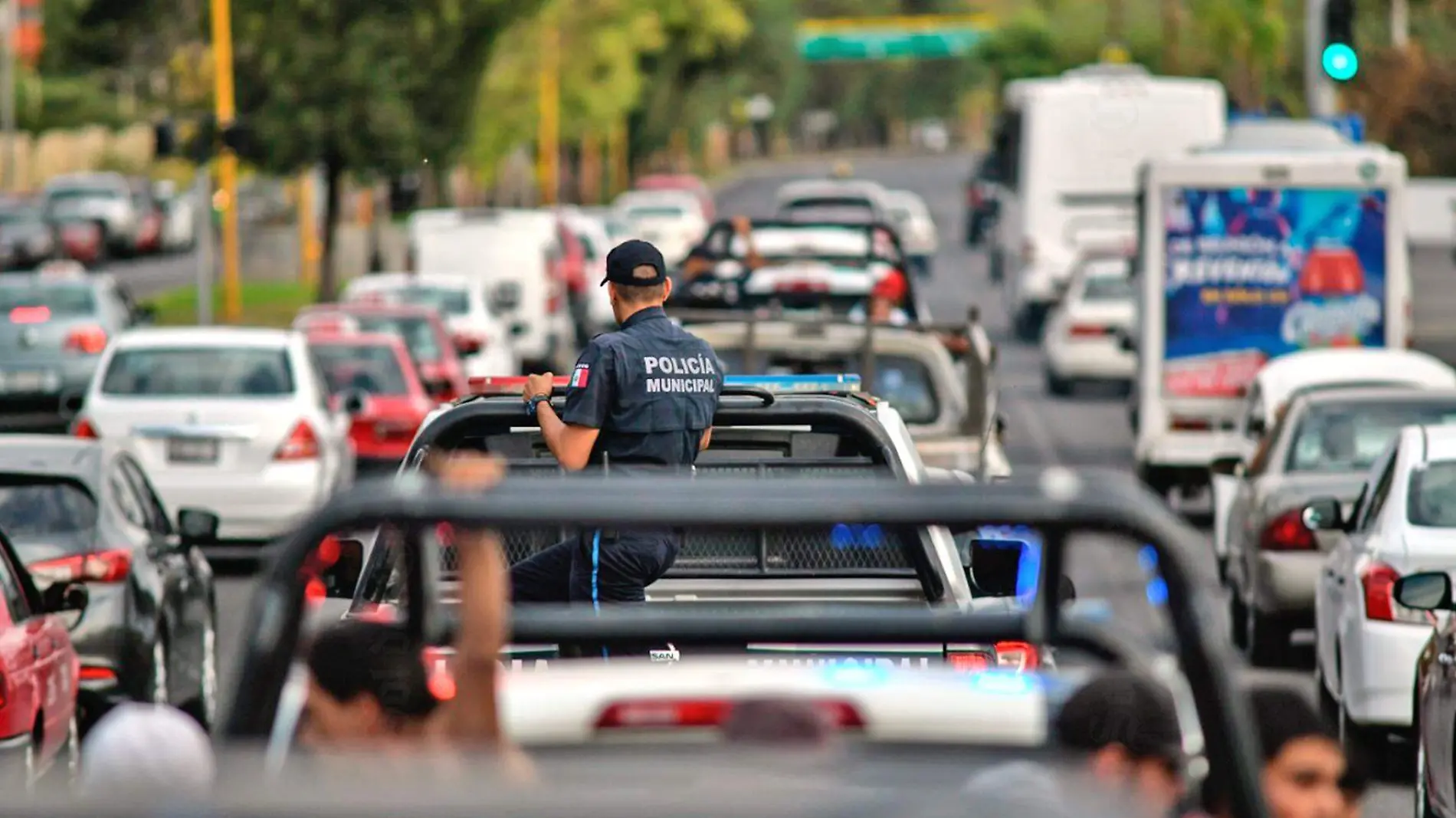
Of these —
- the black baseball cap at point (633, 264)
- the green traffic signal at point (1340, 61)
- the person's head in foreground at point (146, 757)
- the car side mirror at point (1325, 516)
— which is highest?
the green traffic signal at point (1340, 61)

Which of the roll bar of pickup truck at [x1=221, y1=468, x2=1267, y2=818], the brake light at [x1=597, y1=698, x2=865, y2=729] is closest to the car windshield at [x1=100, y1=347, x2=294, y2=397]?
the brake light at [x1=597, y1=698, x2=865, y2=729]

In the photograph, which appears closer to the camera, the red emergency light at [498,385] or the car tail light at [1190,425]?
the red emergency light at [498,385]

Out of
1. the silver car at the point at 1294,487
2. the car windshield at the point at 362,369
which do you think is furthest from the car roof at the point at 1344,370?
the car windshield at the point at 362,369

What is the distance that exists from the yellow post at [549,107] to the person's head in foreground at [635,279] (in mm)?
61366

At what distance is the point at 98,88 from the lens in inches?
3991

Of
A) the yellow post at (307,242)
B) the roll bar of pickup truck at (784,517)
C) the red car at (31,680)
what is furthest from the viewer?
the yellow post at (307,242)

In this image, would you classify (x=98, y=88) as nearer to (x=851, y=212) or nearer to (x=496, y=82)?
(x=496, y=82)

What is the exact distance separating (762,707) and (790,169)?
144 m

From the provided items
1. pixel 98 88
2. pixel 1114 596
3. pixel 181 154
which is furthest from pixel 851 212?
pixel 98 88

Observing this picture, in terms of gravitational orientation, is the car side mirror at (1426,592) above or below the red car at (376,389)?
above

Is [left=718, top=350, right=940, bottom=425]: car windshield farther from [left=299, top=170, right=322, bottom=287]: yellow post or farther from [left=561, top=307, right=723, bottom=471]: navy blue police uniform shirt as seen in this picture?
→ [left=299, top=170, right=322, bottom=287]: yellow post

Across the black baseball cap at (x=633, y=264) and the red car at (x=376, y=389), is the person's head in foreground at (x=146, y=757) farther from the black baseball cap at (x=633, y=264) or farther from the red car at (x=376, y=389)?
the red car at (x=376, y=389)

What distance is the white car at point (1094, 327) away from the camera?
3441cm

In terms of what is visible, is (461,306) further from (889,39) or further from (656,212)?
(889,39)
